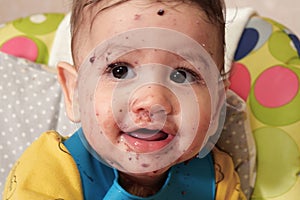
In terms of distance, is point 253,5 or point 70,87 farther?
point 253,5

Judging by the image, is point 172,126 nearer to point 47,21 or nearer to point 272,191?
point 272,191

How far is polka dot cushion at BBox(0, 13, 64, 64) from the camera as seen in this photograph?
1022mm

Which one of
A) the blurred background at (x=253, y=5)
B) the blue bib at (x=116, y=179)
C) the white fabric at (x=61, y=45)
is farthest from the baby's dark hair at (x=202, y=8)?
the blurred background at (x=253, y=5)

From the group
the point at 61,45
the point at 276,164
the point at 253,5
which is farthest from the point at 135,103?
the point at 253,5

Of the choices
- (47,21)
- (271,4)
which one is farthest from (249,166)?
(271,4)

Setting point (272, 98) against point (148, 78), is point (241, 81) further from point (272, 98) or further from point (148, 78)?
point (148, 78)

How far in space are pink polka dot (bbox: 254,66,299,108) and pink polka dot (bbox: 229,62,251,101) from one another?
0.01 meters

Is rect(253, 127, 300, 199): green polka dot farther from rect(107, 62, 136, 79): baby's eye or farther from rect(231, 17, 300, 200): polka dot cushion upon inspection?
rect(107, 62, 136, 79): baby's eye

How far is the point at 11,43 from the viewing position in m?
1.03

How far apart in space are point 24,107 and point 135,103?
33cm

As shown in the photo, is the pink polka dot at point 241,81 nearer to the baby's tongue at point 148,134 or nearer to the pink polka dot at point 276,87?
the pink polka dot at point 276,87

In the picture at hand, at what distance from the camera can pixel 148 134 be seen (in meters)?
0.65

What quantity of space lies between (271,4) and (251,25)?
0.52 metres

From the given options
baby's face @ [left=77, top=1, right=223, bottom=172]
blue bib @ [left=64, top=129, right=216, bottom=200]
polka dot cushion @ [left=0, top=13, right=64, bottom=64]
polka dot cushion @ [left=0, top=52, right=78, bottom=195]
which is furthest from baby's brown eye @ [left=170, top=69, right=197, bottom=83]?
polka dot cushion @ [left=0, top=13, right=64, bottom=64]
